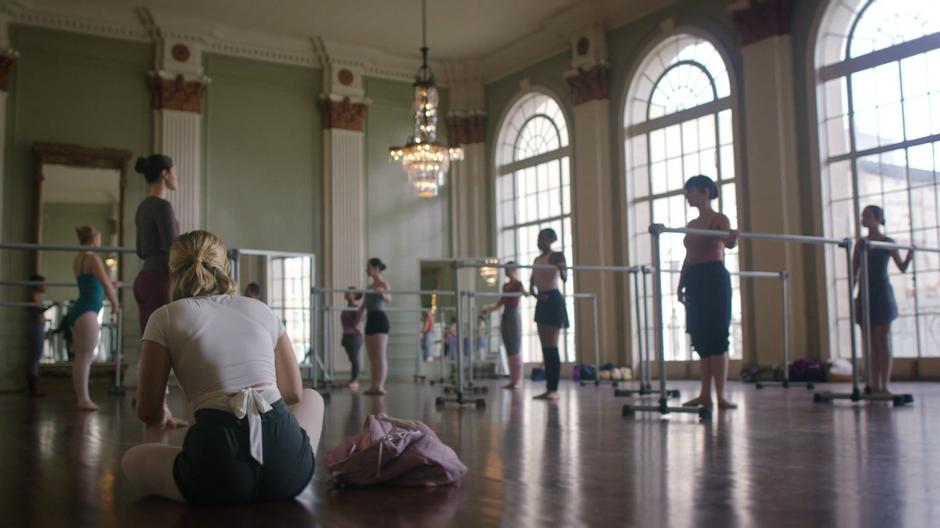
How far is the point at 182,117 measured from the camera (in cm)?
1352

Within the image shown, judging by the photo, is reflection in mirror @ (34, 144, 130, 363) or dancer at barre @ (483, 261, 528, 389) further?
reflection in mirror @ (34, 144, 130, 363)

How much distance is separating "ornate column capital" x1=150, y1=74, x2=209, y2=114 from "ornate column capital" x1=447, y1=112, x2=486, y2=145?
4.27 meters

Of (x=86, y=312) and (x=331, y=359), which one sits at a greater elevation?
(x=86, y=312)

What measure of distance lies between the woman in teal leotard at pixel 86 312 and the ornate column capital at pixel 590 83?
27.0ft

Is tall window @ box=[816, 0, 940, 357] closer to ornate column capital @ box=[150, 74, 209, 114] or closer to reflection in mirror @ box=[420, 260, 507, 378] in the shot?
reflection in mirror @ box=[420, 260, 507, 378]

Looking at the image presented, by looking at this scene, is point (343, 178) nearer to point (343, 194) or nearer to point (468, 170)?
point (343, 194)

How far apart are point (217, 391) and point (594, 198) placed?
441 inches

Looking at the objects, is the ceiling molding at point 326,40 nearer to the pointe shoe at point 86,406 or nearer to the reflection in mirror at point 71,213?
the reflection in mirror at point 71,213

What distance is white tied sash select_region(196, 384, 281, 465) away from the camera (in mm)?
2377

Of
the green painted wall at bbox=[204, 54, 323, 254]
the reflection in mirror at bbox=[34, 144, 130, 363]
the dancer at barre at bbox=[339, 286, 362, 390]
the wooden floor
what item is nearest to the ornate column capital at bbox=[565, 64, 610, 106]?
the green painted wall at bbox=[204, 54, 323, 254]

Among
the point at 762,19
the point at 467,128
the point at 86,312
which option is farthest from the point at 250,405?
the point at 467,128

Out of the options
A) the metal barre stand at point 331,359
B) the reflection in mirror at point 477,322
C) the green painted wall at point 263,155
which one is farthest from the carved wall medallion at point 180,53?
the reflection in mirror at point 477,322

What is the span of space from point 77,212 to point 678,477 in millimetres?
11551

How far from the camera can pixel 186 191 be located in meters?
13.5
